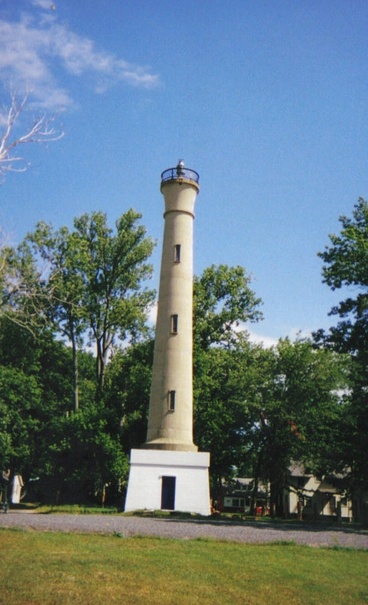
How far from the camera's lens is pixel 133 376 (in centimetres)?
3575

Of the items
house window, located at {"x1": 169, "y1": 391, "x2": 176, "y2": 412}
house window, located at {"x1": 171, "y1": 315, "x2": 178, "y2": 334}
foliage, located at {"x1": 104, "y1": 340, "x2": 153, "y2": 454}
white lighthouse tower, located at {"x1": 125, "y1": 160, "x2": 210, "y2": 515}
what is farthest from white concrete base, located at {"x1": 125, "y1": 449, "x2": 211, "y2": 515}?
foliage, located at {"x1": 104, "y1": 340, "x2": 153, "y2": 454}

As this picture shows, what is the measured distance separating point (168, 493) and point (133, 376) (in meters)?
10.2

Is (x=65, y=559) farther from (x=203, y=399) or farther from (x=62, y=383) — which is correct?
(x=62, y=383)

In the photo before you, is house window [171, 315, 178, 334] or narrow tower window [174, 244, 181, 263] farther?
narrow tower window [174, 244, 181, 263]

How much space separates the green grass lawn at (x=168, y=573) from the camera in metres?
7.62

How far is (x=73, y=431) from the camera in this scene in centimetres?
3316

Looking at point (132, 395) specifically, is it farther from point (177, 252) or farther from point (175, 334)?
point (177, 252)

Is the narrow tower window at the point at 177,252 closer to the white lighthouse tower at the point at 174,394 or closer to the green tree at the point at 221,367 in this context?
the white lighthouse tower at the point at 174,394

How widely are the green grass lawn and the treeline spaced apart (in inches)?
747

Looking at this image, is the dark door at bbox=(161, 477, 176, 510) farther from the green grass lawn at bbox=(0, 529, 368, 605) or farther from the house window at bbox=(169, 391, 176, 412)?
the green grass lawn at bbox=(0, 529, 368, 605)

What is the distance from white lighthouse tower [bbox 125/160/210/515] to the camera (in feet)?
89.1

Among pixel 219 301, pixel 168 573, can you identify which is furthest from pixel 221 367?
pixel 168 573

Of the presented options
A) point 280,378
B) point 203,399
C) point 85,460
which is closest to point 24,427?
point 85,460

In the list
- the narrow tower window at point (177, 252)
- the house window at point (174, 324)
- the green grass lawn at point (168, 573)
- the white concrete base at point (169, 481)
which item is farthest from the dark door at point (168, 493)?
the green grass lawn at point (168, 573)
